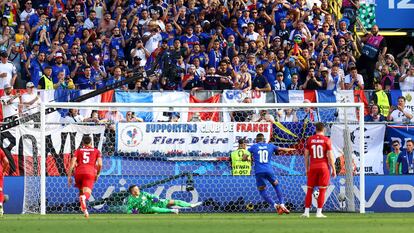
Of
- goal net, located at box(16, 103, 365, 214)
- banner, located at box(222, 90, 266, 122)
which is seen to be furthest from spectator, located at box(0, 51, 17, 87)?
banner, located at box(222, 90, 266, 122)

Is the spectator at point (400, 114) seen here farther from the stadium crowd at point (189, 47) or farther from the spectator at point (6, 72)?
the spectator at point (6, 72)

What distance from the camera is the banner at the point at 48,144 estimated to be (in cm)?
2688

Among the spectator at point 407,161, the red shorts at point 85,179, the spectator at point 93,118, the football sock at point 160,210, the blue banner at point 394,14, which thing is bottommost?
the football sock at point 160,210

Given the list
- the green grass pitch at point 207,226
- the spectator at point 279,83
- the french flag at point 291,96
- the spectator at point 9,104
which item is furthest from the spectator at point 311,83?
the green grass pitch at point 207,226

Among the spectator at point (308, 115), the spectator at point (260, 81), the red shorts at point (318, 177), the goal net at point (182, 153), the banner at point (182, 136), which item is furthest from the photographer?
the spectator at point (260, 81)

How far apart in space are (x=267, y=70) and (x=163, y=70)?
10.0ft

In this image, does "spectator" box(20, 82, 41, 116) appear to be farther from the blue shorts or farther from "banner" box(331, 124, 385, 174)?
"banner" box(331, 124, 385, 174)

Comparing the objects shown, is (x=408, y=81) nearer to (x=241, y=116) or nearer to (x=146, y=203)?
(x=241, y=116)

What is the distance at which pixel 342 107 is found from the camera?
27.6m

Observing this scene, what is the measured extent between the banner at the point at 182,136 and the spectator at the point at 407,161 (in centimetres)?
371

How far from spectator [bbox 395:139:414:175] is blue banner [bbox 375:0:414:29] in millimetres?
8890

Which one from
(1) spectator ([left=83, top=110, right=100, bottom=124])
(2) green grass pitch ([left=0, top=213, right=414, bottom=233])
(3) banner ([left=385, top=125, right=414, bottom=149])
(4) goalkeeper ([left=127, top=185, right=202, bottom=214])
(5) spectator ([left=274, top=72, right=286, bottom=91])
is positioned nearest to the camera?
(2) green grass pitch ([left=0, top=213, right=414, bottom=233])

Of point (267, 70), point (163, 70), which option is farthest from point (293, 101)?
point (163, 70)

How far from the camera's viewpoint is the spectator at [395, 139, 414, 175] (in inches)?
1136
